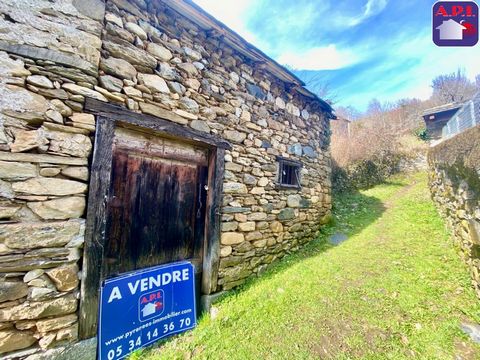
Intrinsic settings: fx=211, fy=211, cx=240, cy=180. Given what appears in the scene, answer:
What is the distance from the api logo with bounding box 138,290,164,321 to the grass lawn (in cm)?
33

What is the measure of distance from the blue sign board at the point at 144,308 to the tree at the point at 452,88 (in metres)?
25.1

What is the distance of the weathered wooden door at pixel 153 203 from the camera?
2.41 meters

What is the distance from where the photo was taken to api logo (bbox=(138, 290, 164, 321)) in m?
2.42

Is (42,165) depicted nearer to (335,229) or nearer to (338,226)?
(335,229)

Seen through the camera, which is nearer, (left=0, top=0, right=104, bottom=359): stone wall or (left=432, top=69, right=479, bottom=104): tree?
(left=0, top=0, right=104, bottom=359): stone wall

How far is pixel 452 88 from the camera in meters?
18.4

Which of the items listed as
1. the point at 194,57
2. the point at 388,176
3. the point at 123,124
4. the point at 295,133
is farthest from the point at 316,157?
the point at 388,176

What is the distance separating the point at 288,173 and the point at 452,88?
23813 millimetres

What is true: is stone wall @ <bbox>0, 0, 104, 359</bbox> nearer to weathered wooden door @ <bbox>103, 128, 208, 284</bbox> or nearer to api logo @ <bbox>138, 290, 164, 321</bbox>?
weathered wooden door @ <bbox>103, 128, 208, 284</bbox>

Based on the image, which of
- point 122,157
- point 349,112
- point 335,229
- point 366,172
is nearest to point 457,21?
point 335,229

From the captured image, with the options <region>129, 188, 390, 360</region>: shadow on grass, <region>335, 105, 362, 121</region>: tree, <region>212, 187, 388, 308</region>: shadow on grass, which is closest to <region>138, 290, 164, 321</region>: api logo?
<region>129, 188, 390, 360</region>: shadow on grass

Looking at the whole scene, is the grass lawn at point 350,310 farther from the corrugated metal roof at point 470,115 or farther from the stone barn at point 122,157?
the corrugated metal roof at point 470,115

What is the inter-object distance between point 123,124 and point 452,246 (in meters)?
5.31

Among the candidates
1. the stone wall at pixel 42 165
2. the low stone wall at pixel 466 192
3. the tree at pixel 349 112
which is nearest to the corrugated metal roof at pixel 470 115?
the low stone wall at pixel 466 192
